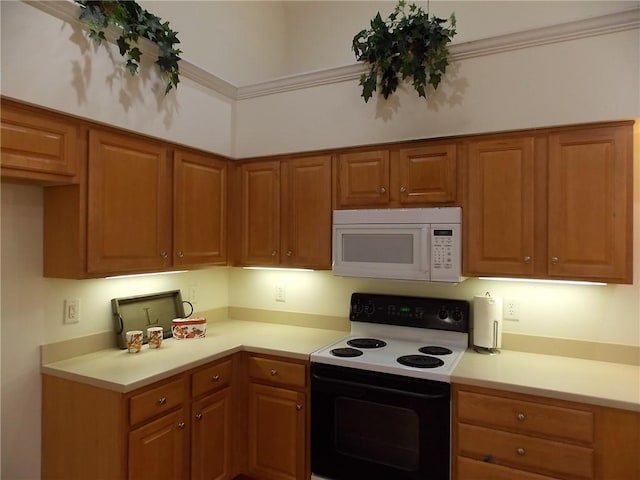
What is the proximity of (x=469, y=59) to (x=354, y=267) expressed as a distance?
132cm

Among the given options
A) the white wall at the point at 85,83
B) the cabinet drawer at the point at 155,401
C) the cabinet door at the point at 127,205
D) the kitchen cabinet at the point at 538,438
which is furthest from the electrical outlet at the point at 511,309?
the white wall at the point at 85,83

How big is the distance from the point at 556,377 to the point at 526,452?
369mm

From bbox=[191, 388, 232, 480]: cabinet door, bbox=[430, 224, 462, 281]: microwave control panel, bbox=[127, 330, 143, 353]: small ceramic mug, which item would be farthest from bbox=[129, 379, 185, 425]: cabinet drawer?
bbox=[430, 224, 462, 281]: microwave control panel

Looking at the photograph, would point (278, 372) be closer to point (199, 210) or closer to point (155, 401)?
point (155, 401)

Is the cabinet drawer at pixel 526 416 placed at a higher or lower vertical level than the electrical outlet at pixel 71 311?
lower

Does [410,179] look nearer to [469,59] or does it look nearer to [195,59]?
[469,59]

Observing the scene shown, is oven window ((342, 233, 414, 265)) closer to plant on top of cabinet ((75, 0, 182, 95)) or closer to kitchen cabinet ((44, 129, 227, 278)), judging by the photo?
kitchen cabinet ((44, 129, 227, 278))

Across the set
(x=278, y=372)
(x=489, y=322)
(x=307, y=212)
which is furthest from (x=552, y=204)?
(x=278, y=372)

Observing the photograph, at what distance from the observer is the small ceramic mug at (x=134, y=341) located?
7.27 feet

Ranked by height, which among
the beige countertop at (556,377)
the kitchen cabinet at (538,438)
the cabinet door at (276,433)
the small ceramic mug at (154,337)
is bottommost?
the cabinet door at (276,433)

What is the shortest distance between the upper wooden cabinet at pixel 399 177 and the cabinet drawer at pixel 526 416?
3.40ft

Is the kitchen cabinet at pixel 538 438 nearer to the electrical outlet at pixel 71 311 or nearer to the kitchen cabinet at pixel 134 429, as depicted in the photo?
the kitchen cabinet at pixel 134 429

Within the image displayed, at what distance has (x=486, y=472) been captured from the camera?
187 centimetres

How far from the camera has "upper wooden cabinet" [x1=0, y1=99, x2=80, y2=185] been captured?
1.63 metres
